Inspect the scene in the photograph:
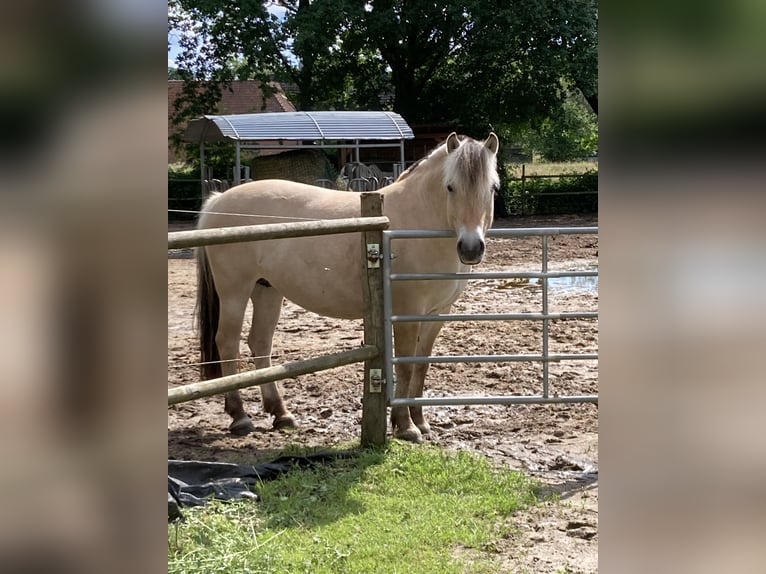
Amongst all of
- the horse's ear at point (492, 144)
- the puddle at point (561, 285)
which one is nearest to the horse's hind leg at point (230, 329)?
the horse's ear at point (492, 144)

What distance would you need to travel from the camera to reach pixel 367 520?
310 cm

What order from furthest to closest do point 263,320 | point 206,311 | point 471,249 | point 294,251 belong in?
point 263,320 < point 206,311 < point 294,251 < point 471,249

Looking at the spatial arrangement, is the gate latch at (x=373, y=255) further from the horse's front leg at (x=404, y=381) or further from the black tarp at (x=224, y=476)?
the black tarp at (x=224, y=476)

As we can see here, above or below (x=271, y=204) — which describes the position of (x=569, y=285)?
below

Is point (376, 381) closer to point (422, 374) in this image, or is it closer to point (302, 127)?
point (422, 374)

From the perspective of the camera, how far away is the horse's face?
3.90 meters

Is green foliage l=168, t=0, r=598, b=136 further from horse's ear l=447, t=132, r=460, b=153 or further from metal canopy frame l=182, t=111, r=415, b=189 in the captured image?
horse's ear l=447, t=132, r=460, b=153

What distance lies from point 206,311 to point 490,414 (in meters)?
1.90

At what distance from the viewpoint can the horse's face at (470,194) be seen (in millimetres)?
3900

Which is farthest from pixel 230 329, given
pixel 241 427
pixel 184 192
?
pixel 184 192

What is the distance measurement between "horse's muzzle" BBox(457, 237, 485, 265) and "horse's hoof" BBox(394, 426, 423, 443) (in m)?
1.03

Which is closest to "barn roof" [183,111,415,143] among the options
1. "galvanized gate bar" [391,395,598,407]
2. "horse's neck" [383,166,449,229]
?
"horse's neck" [383,166,449,229]
